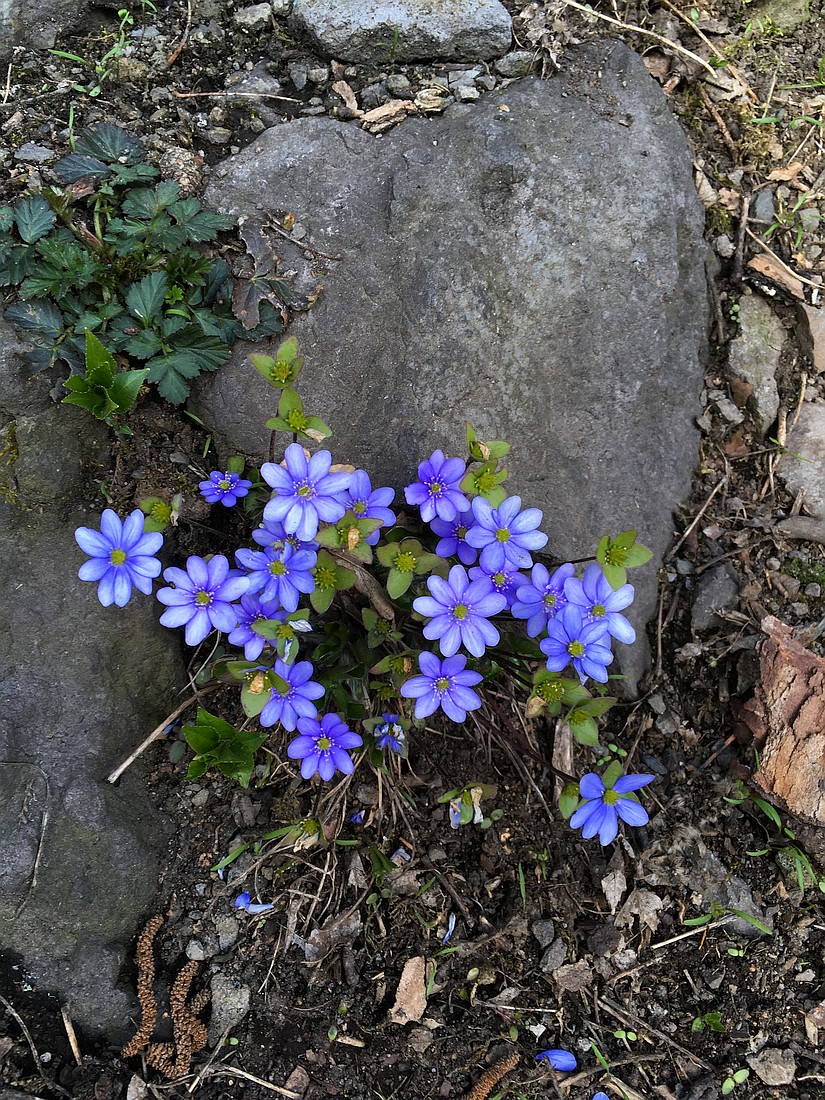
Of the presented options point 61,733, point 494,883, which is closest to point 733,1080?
point 494,883

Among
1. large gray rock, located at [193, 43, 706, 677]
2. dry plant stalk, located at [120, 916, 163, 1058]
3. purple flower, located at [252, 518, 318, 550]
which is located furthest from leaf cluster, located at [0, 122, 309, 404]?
dry plant stalk, located at [120, 916, 163, 1058]

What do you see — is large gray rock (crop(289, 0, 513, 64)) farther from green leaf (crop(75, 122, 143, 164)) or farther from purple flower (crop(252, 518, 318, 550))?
purple flower (crop(252, 518, 318, 550))

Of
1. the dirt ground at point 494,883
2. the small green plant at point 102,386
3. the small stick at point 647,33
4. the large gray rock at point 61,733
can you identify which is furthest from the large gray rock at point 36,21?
the small stick at point 647,33

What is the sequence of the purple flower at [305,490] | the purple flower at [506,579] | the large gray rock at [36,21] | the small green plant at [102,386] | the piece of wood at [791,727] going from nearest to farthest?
1. the purple flower at [305,490]
2. the small green plant at [102,386]
3. the purple flower at [506,579]
4. the piece of wood at [791,727]
5. the large gray rock at [36,21]

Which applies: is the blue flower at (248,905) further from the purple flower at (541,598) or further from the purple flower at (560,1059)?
the purple flower at (541,598)

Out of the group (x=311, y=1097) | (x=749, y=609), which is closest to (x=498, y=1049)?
(x=311, y=1097)
